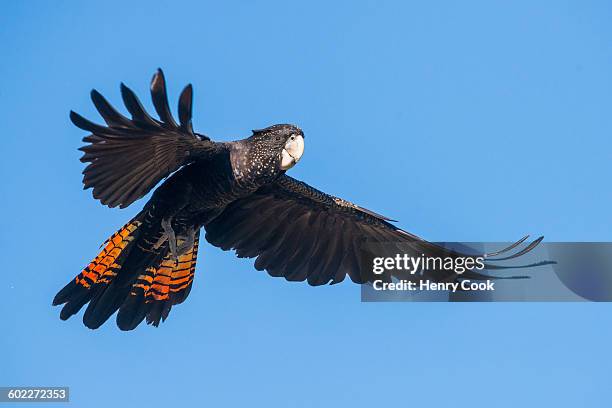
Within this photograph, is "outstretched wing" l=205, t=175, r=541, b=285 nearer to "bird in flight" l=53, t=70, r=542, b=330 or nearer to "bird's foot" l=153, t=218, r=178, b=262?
"bird in flight" l=53, t=70, r=542, b=330

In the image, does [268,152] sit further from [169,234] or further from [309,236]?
[309,236]

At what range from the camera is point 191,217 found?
45.3 feet

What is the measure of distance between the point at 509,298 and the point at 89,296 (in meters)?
5.50

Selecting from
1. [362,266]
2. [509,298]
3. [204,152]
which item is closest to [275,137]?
[204,152]

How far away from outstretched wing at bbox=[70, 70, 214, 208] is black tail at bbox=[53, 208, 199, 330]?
4.65ft

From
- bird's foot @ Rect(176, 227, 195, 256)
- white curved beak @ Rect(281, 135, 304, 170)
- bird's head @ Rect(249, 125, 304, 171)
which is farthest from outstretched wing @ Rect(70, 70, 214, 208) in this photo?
bird's foot @ Rect(176, 227, 195, 256)

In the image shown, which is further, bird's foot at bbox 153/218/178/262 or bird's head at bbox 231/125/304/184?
bird's foot at bbox 153/218/178/262

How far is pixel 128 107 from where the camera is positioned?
11289mm

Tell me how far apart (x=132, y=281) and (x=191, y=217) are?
120 centimetres

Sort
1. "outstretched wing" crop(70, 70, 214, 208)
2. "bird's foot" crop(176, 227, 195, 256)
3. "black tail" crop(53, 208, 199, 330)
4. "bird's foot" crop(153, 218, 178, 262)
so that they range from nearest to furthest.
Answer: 1. "outstretched wing" crop(70, 70, 214, 208)
2. "bird's foot" crop(153, 218, 178, 262)
3. "black tail" crop(53, 208, 199, 330)
4. "bird's foot" crop(176, 227, 195, 256)

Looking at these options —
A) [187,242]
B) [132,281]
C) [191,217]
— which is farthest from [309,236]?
[132,281]

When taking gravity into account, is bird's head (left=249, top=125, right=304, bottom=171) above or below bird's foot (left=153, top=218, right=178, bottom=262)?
above

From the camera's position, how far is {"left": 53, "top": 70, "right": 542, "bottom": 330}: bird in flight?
1193cm

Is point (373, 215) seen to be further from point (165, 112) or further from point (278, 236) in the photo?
point (165, 112)
